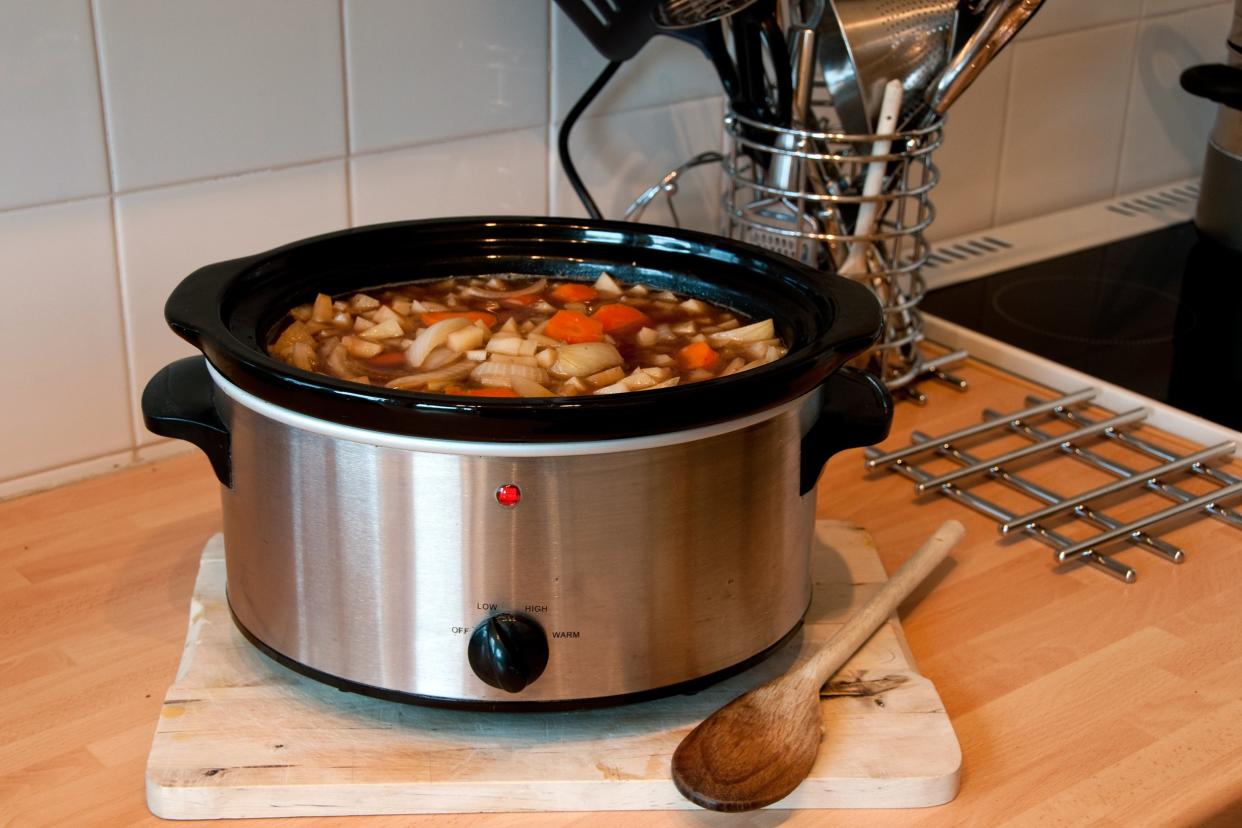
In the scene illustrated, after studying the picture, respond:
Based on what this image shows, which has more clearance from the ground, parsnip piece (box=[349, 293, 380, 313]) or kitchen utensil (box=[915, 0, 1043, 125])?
kitchen utensil (box=[915, 0, 1043, 125])

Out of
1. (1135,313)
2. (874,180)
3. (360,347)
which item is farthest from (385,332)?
(1135,313)

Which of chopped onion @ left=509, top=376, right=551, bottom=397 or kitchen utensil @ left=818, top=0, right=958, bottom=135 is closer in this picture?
chopped onion @ left=509, top=376, right=551, bottom=397

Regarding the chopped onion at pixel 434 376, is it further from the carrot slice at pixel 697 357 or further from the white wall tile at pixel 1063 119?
the white wall tile at pixel 1063 119

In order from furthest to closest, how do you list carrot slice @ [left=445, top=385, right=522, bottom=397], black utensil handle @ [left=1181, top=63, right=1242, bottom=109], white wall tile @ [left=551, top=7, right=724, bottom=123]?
1. black utensil handle @ [left=1181, top=63, right=1242, bottom=109]
2. white wall tile @ [left=551, top=7, right=724, bottom=123]
3. carrot slice @ [left=445, top=385, right=522, bottom=397]

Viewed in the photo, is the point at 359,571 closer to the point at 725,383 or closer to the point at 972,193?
the point at 725,383

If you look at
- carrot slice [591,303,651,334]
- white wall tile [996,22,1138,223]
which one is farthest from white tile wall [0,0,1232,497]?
white wall tile [996,22,1138,223]

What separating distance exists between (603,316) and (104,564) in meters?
0.38

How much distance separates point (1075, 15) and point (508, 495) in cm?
116

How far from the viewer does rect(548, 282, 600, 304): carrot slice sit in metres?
0.95

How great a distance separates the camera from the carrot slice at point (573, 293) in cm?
95

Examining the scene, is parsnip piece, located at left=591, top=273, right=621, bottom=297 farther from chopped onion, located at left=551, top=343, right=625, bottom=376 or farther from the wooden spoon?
the wooden spoon

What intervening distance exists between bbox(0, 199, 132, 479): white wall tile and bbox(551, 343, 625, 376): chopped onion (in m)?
0.40

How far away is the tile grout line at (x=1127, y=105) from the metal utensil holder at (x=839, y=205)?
0.58 meters

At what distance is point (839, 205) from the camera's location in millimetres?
1221
